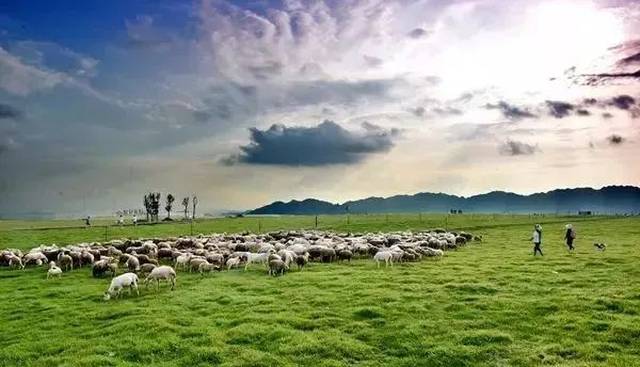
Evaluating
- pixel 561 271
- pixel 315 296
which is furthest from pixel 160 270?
pixel 561 271

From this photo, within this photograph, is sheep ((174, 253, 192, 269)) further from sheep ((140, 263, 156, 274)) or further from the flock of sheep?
sheep ((140, 263, 156, 274))

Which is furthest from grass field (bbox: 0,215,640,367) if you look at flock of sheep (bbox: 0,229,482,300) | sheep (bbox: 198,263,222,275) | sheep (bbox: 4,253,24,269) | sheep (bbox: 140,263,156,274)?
sheep (bbox: 4,253,24,269)

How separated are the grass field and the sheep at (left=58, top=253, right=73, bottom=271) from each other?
439 cm

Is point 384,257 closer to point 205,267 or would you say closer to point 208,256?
point 205,267

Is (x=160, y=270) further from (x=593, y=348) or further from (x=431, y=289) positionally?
(x=593, y=348)

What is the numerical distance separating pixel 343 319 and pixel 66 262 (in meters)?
25.4

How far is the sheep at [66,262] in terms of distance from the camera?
120 ft

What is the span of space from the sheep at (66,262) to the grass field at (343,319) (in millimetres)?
4392

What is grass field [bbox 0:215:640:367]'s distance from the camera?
53.8ft

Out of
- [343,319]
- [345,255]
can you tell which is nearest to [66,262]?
[345,255]

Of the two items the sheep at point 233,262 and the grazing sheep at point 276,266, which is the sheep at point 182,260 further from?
the grazing sheep at point 276,266

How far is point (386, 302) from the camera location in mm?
22375

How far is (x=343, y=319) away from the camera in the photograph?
20.1 m

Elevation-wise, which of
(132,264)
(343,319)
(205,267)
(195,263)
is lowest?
(343,319)
